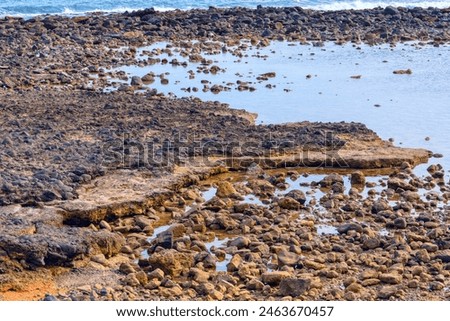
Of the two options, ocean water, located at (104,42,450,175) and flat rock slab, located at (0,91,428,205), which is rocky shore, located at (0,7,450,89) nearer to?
ocean water, located at (104,42,450,175)

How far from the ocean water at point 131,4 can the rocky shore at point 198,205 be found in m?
14.9

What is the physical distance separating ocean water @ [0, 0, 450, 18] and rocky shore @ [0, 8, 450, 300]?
1494 cm

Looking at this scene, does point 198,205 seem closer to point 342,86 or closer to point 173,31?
point 342,86

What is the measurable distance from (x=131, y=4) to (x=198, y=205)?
23.4 metres

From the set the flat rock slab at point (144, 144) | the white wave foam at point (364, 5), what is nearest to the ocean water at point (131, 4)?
the white wave foam at point (364, 5)

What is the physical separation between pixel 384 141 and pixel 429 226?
311 cm

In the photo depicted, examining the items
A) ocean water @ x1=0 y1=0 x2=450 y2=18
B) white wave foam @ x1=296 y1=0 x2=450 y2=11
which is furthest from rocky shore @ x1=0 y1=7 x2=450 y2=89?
white wave foam @ x1=296 y1=0 x2=450 y2=11

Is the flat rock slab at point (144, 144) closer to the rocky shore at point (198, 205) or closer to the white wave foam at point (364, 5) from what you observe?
the rocky shore at point (198, 205)

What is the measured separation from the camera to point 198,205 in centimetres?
906

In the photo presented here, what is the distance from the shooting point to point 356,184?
9.95 m

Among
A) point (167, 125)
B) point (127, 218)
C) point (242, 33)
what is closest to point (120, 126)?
point (167, 125)

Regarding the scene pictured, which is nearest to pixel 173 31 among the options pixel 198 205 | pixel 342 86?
pixel 342 86

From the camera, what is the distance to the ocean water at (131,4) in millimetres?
29109

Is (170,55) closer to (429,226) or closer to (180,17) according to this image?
(180,17)
